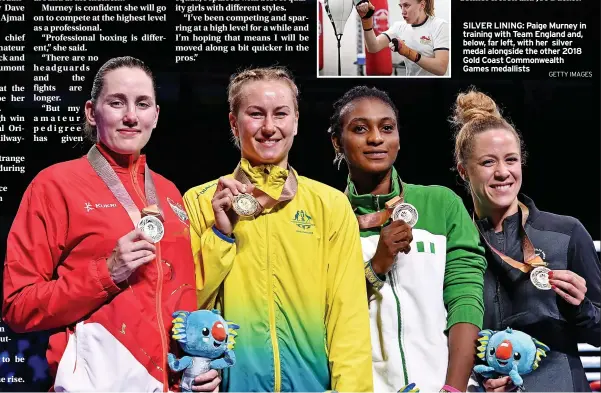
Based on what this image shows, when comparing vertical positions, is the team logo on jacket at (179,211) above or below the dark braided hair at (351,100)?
below

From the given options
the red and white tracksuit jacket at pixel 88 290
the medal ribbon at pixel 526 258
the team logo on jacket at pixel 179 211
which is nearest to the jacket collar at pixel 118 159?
the red and white tracksuit jacket at pixel 88 290

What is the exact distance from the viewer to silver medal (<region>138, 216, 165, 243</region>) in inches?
148

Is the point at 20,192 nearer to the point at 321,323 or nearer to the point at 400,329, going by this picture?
the point at 321,323

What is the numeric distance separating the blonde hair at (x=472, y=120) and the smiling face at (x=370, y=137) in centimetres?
38

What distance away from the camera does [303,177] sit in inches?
165

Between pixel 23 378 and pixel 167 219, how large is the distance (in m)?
1.24

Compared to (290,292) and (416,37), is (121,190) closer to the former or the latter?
(290,292)

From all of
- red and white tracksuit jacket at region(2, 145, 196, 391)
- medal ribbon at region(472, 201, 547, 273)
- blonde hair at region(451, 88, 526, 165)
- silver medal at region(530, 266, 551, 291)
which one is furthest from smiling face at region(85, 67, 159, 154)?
silver medal at region(530, 266, 551, 291)

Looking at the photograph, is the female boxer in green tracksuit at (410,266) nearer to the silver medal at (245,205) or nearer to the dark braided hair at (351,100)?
the dark braided hair at (351,100)

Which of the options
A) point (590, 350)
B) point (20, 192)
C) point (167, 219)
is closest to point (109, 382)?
point (167, 219)

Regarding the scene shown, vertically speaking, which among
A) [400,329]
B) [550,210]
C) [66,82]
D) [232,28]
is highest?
[232,28]

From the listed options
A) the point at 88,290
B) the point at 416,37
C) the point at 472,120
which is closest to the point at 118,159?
the point at 88,290

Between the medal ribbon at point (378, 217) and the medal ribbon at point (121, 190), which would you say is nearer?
the medal ribbon at point (121, 190)

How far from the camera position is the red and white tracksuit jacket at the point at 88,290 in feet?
11.9
